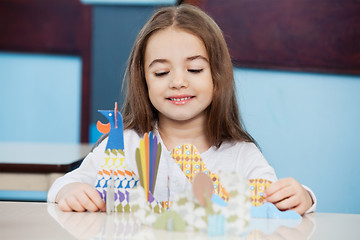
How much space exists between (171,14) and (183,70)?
18 cm

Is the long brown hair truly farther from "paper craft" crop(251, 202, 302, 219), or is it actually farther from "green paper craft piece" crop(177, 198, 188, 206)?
"green paper craft piece" crop(177, 198, 188, 206)

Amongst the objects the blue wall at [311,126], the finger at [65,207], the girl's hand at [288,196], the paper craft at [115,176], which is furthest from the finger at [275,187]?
the blue wall at [311,126]

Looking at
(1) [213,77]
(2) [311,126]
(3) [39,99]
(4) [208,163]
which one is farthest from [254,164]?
(3) [39,99]

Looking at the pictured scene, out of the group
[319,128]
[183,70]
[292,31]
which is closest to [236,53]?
[292,31]

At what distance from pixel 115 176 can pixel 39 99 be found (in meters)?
2.12

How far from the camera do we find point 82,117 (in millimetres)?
2746

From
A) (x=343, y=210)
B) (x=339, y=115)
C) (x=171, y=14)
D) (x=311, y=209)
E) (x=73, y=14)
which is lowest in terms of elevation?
(x=343, y=210)

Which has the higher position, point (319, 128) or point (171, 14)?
point (171, 14)

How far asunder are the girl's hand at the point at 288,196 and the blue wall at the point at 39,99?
6.72ft

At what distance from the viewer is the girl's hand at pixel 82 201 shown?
2.81 ft

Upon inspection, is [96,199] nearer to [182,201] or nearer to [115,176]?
[115,176]

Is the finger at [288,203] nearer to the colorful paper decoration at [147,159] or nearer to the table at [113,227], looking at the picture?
the table at [113,227]

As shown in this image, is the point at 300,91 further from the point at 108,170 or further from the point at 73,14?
the point at 108,170

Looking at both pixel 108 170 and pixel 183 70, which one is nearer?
pixel 108 170
